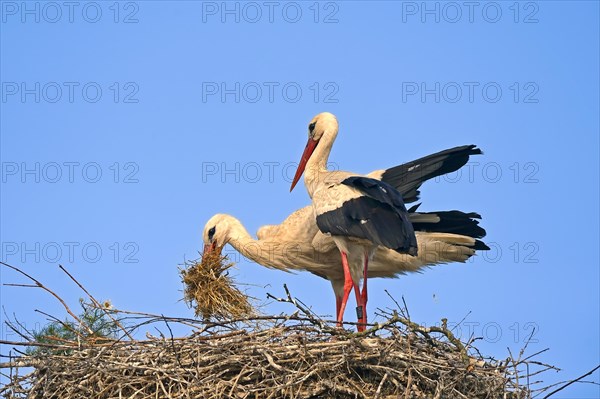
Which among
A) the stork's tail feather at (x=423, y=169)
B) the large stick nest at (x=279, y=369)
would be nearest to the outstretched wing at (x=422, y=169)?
the stork's tail feather at (x=423, y=169)

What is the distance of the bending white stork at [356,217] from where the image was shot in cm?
773

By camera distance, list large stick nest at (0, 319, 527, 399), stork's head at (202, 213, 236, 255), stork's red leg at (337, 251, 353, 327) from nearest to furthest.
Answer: large stick nest at (0, 319, 527, 399) < stork's red leg at (337, 251, 353, 327) < stork's head at (202, 213, 236, 255)

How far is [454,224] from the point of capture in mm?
8898

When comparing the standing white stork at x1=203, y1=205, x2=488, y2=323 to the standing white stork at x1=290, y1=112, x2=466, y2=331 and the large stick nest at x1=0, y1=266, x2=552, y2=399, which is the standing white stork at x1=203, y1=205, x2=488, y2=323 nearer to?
the standing white stork at x1=290, y1=112, x2=466, y2=331

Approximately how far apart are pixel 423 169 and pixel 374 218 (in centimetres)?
120

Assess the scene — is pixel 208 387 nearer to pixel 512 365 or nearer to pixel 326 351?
pixel 326 351

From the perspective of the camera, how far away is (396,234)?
7691mm

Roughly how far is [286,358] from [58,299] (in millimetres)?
1380

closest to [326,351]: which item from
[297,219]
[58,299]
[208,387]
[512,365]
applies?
[208,387]

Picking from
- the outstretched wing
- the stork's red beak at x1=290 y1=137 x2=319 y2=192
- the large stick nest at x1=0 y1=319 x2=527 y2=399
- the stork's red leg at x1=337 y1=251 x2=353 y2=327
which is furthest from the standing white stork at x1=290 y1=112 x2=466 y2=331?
the large stick nest at x1=0 y1=319 x2=527 y2=399

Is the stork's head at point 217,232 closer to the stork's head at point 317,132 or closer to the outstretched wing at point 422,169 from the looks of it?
the stork's head at point 317,132

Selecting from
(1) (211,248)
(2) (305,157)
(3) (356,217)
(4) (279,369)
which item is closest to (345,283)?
(3) (356,217)

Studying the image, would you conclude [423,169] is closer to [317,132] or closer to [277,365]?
[317,132]

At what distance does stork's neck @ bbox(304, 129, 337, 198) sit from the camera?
8648 mm
